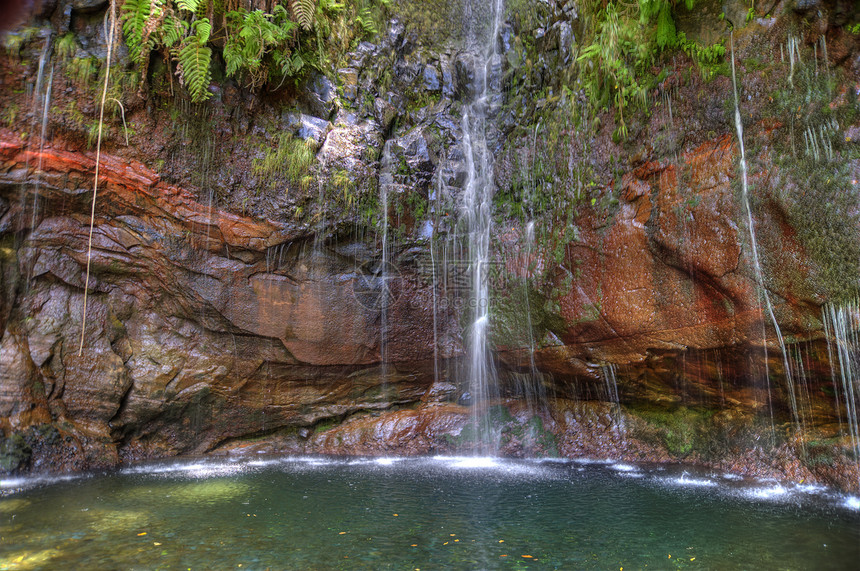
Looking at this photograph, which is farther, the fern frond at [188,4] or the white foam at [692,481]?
the fern frond at [188,4]

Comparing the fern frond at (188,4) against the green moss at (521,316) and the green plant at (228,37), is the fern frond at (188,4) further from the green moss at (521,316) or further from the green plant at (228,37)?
the green moss at (521,316)

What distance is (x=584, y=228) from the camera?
7.99 m

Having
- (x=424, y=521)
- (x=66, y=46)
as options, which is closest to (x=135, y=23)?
(x=66, y=46)

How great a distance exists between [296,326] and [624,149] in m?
6.16

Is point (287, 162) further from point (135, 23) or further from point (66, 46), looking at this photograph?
point (66, 46)

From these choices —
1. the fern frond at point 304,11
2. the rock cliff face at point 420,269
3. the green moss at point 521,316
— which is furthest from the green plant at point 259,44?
the green moss at point 521,316

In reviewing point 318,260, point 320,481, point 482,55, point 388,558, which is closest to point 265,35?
point 318,260

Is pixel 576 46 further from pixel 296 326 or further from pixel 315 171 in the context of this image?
pixel 296 326

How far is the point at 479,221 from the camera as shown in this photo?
9359 millimetres

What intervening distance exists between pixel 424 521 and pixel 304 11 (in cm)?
788

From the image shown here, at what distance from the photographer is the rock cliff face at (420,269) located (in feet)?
21.0

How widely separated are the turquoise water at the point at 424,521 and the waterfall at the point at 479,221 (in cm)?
237

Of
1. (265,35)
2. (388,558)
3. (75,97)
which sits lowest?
(388,558)

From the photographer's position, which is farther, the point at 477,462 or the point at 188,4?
the point at 477,462
